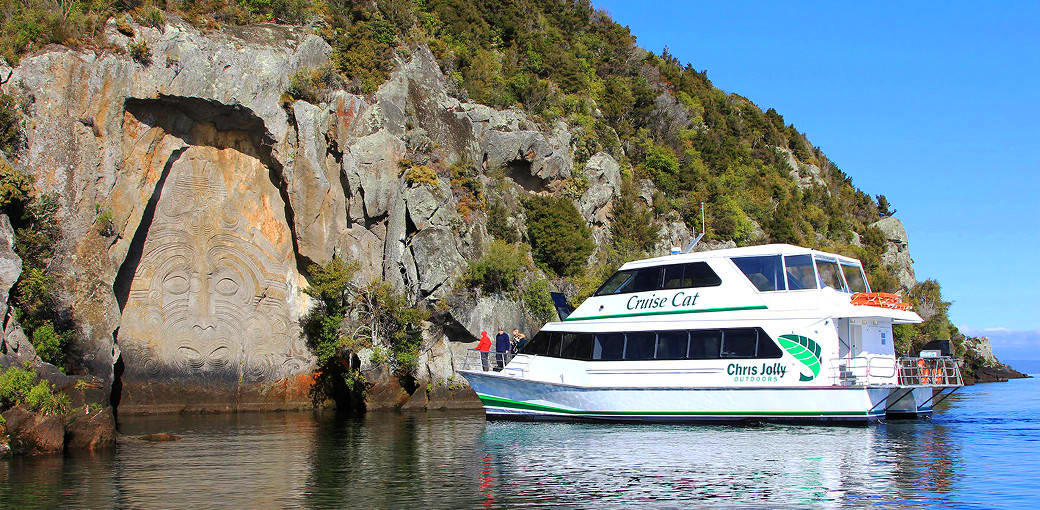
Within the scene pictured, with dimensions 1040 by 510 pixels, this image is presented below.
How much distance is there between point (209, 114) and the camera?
30.5 metres

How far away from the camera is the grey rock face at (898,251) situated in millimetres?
52531

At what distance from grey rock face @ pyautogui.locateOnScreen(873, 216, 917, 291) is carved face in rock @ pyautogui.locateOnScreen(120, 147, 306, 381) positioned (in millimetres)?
37748

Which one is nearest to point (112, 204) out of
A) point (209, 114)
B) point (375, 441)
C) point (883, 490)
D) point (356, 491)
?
point (209, 114)

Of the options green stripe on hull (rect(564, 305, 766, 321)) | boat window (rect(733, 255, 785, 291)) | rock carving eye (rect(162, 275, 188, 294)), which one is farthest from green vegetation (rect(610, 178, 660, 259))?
rock carving eye (rect(162, 275, 188, 294))

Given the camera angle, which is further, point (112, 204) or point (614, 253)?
point (614, 253)

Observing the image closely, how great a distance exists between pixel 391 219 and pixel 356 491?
1995cm

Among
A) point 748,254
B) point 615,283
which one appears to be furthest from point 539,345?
point 748,254

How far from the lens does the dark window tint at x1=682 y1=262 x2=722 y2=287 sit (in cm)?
2198

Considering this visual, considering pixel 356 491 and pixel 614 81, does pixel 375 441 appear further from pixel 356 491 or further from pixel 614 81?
pixel 614 81

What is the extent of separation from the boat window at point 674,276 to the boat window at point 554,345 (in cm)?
324

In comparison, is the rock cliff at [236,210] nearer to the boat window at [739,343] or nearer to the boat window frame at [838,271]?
the boat window at [739,343]

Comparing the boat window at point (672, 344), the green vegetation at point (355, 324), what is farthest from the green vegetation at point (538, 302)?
the boat window at point (672, 344)

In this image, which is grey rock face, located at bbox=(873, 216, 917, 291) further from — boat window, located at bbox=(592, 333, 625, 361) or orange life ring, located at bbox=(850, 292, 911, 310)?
boat window, located at bbox=(592, 333, 625, 361)

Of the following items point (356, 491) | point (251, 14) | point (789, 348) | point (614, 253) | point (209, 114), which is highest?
point (251, 14)
